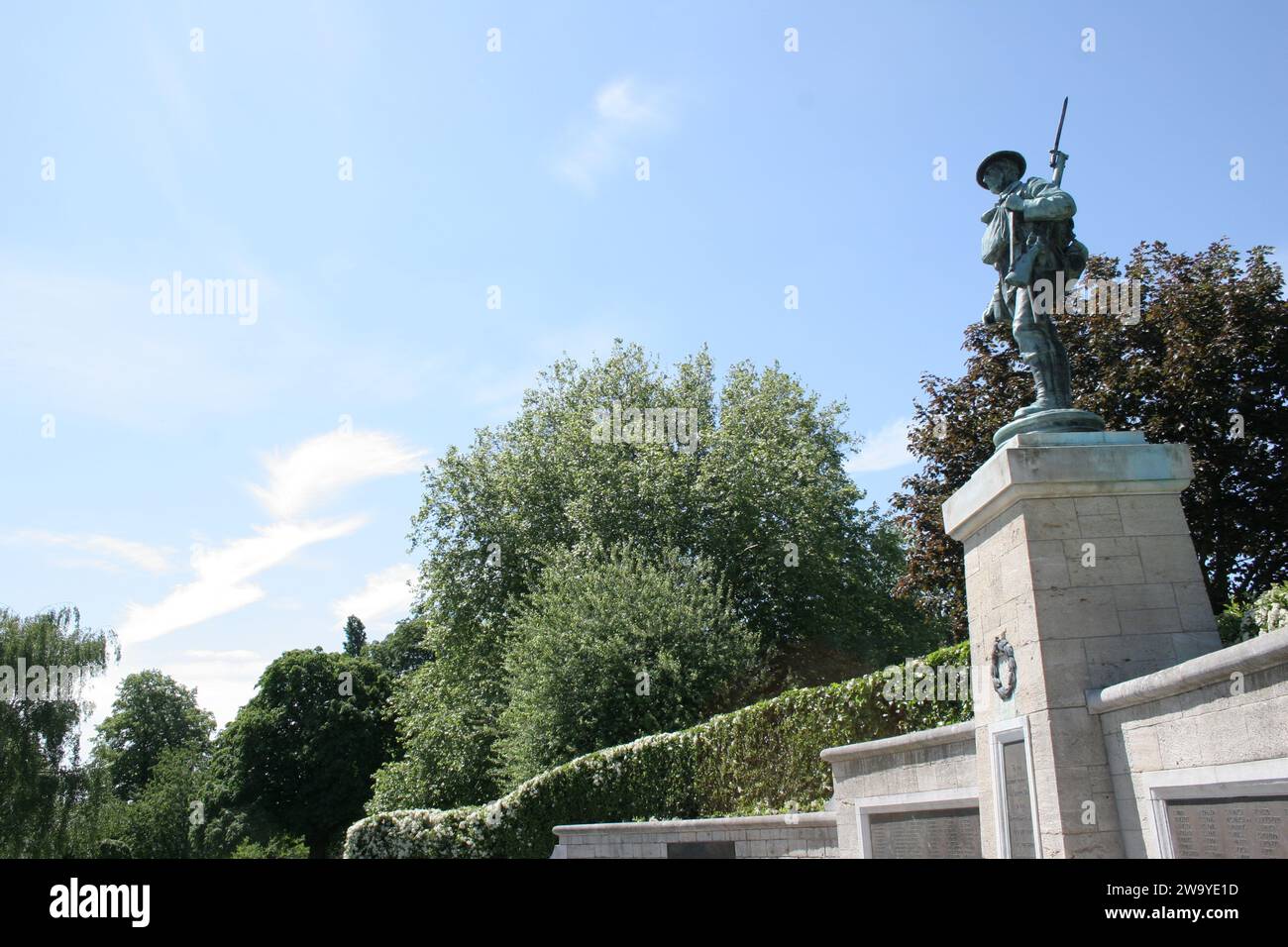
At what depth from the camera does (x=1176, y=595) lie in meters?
6.81

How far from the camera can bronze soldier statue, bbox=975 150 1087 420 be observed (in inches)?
305

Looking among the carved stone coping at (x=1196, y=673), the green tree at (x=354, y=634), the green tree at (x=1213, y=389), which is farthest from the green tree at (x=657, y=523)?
the green tree at (x=354, y=634)

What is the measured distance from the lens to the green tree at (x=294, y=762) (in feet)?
149

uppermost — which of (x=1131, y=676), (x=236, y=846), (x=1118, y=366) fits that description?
(x=1118, y=366)

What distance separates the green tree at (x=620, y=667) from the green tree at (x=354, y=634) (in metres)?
68.1

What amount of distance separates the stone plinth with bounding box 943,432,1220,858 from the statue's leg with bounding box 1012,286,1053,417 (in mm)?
693

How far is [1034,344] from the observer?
7.80 m

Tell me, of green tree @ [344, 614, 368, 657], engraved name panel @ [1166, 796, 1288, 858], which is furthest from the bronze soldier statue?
green tree @ [344, 614, 368, 657]

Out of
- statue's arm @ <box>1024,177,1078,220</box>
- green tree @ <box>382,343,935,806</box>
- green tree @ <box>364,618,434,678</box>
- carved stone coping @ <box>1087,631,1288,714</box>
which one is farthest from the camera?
green tree @ <box>364,618,434,678</box>

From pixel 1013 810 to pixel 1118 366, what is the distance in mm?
11596

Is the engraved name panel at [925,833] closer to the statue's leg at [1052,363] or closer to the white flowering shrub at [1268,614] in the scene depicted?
the white flowering shrub at [1268,614]

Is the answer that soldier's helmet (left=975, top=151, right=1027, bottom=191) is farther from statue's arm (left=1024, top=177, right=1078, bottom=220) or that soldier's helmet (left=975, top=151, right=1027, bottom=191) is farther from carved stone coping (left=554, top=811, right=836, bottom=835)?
carved stone coping (left=554, top=811, right=836, bottom=835)

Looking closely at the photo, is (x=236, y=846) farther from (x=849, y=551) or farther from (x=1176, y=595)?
(x=1176, y=595)
